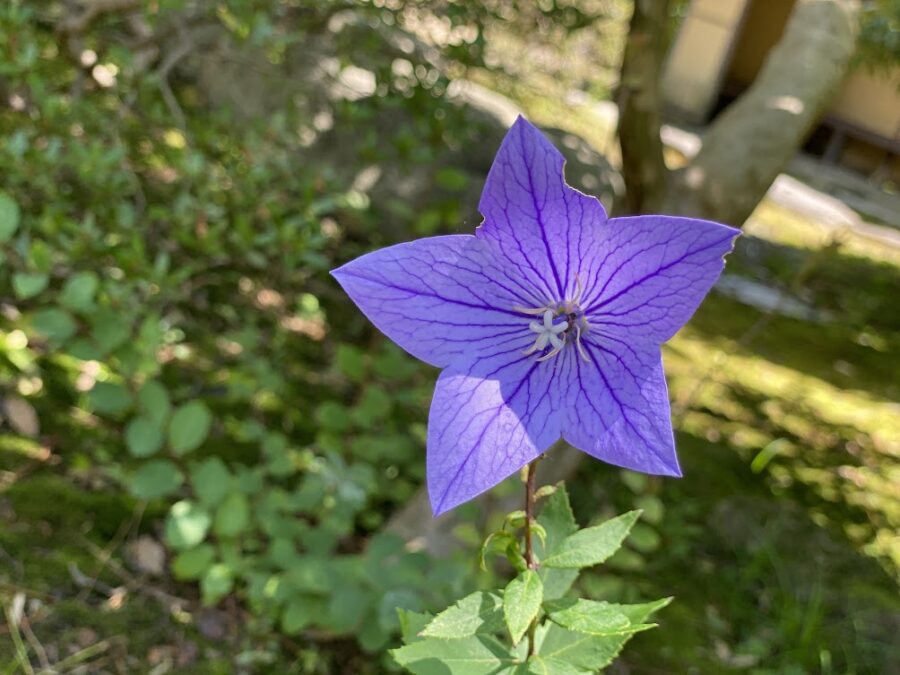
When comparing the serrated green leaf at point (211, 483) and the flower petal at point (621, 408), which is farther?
the serrated green leaf at point (211, 483)

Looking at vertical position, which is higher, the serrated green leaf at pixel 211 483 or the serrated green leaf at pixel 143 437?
the serrated green leaf at pixel 143 437

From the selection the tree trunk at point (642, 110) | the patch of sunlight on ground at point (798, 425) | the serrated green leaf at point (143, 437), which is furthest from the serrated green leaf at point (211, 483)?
the patch of sunlight on ground at point (798, 425)

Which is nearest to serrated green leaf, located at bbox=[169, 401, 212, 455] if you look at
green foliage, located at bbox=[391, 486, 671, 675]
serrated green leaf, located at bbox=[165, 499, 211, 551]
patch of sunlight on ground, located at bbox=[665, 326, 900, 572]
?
serrated green leaf, located at bbox=[165, 499, 211, 551]

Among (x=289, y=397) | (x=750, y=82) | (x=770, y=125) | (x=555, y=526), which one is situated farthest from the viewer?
(x=750, y=82)

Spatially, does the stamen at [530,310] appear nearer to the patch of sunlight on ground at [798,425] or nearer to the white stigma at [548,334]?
the white stigma at [548,334]

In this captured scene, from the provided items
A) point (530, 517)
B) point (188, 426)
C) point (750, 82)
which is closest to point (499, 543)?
point (530, 517)

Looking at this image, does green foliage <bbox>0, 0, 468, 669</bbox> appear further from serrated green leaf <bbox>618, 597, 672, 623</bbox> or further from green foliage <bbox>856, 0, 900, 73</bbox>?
green foliage <bbox>856, 0, 900, 73</bbox>

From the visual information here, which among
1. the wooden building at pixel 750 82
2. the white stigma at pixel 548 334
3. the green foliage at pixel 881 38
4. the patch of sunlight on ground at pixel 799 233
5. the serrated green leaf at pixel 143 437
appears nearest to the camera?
the white stigma at pixel 548 334

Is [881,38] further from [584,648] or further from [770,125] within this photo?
[584,648]
